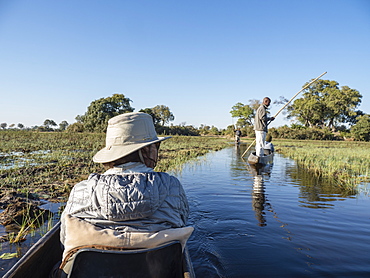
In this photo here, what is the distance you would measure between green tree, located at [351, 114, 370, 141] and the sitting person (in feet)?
137

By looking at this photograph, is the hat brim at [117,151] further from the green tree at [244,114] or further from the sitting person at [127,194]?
the green tree at [244,114]

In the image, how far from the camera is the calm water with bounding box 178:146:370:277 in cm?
264

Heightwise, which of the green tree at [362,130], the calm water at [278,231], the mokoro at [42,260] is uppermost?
the green tree at [362,130]

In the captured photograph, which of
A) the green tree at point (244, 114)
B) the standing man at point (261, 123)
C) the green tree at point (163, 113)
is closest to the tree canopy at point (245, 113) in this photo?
the green tree at point (244, 114)

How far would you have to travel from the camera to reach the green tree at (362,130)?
35.1 metres

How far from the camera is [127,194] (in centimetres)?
144

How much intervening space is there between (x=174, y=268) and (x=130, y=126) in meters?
0.98

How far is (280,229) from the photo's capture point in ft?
11.9

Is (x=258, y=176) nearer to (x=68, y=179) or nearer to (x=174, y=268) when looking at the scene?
(x=68, y=179)

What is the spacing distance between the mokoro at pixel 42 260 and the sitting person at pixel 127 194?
11.9 inches

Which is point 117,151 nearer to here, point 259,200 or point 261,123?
point 259,200

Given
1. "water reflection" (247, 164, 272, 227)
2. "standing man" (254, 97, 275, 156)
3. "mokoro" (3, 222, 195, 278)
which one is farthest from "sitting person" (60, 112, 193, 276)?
"standing man" (254, 97, 275, 156)

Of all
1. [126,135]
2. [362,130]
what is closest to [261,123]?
[126,135]

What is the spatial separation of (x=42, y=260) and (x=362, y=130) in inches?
1677
